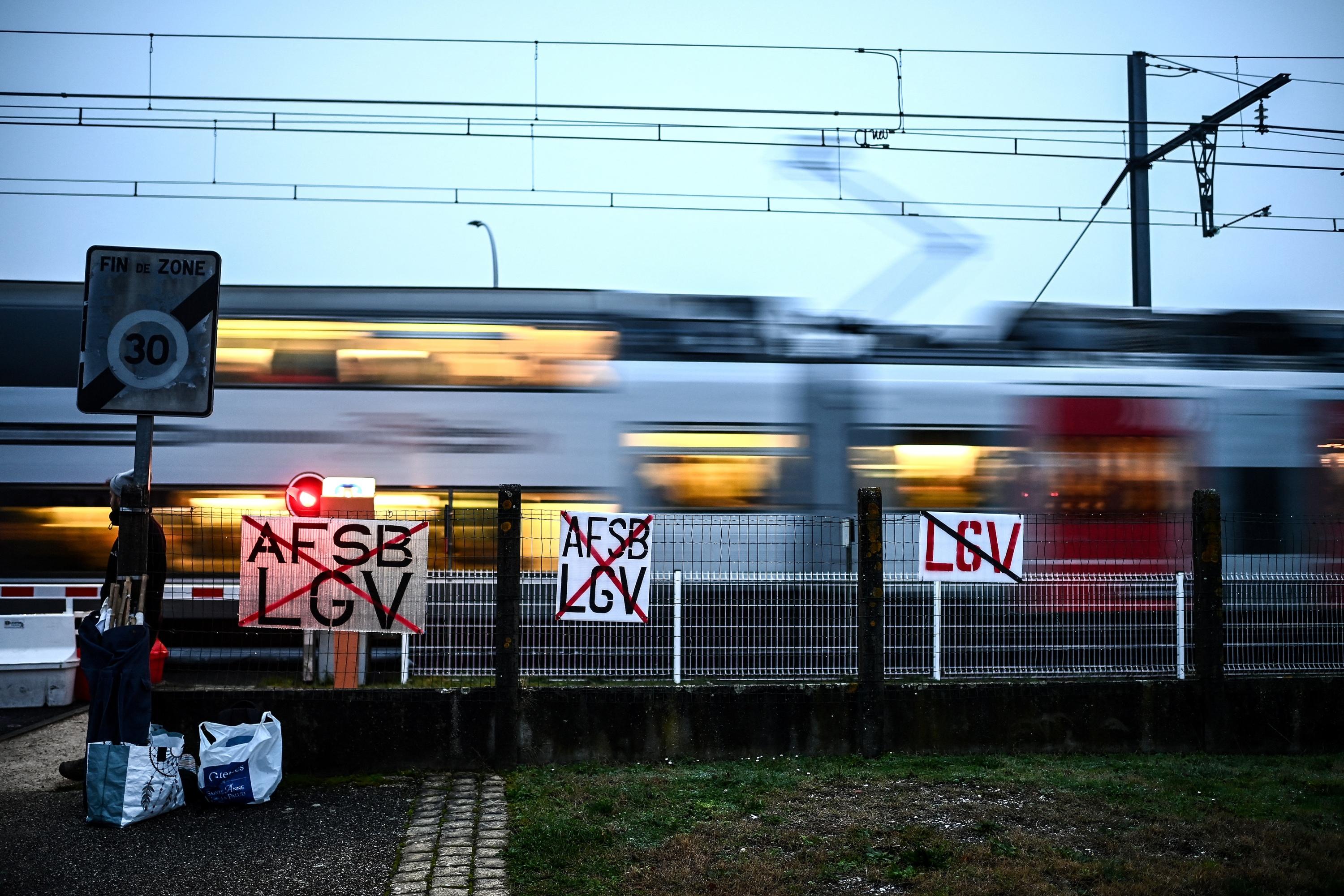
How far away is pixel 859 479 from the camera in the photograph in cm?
1202

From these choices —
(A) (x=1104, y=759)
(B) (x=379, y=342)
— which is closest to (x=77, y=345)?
(B) (x=379, y=342)

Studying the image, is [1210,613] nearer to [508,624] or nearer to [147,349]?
[508,624]

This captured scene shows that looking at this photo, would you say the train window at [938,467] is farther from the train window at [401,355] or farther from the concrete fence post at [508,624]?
the concrete fence post at [508,624]

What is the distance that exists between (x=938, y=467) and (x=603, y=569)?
5.91 meters

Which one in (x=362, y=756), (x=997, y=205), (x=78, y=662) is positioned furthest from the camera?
(x=997, y=205)

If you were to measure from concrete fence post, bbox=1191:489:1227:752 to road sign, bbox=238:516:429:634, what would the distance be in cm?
586

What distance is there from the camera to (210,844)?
212 inches

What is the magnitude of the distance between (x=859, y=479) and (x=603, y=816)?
695 centimetres

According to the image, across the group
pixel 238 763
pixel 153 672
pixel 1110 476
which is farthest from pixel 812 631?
pixel 1110 476

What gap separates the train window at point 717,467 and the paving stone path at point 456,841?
5.30m

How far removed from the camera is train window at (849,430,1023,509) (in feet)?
39.5

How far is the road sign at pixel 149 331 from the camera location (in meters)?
5.91

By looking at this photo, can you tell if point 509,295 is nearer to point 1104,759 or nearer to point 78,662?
point 78,662

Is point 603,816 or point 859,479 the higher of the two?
point 859,479
